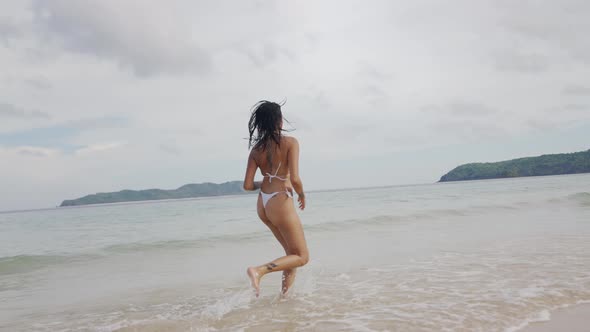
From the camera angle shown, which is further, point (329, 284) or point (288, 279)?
point (329, 284)

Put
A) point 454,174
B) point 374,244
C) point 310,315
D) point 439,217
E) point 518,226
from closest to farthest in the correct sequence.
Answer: point 310,315, point 374,244, point 518,226, point 439,217, point 454,174

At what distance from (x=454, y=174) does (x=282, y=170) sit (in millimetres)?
133942

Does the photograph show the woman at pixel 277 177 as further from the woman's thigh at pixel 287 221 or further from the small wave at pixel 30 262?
the small wave at pixel 30 262

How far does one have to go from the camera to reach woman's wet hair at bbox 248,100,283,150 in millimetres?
4719

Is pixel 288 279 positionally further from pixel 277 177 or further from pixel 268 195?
pixel 277 177

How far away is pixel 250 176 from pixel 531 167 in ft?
385

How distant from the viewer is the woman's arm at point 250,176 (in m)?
4.94

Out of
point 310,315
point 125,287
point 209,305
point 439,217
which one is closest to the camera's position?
point 310,315

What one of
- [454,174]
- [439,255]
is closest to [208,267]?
[439,255]

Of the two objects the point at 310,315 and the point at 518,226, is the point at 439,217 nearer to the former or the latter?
the point at 518,226

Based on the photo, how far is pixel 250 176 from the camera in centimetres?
497

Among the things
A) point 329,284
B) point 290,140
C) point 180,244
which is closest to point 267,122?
point 290,140

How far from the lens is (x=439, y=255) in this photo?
8070mm

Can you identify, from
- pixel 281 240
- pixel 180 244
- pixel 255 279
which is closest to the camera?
pixel 255 279
